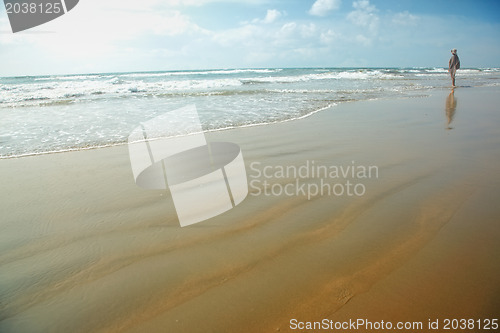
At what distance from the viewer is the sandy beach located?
1.56 meters

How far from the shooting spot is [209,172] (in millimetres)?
3553

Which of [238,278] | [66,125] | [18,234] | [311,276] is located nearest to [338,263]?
[311,276]

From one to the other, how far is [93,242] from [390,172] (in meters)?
3.25

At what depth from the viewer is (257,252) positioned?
204 centimetres
